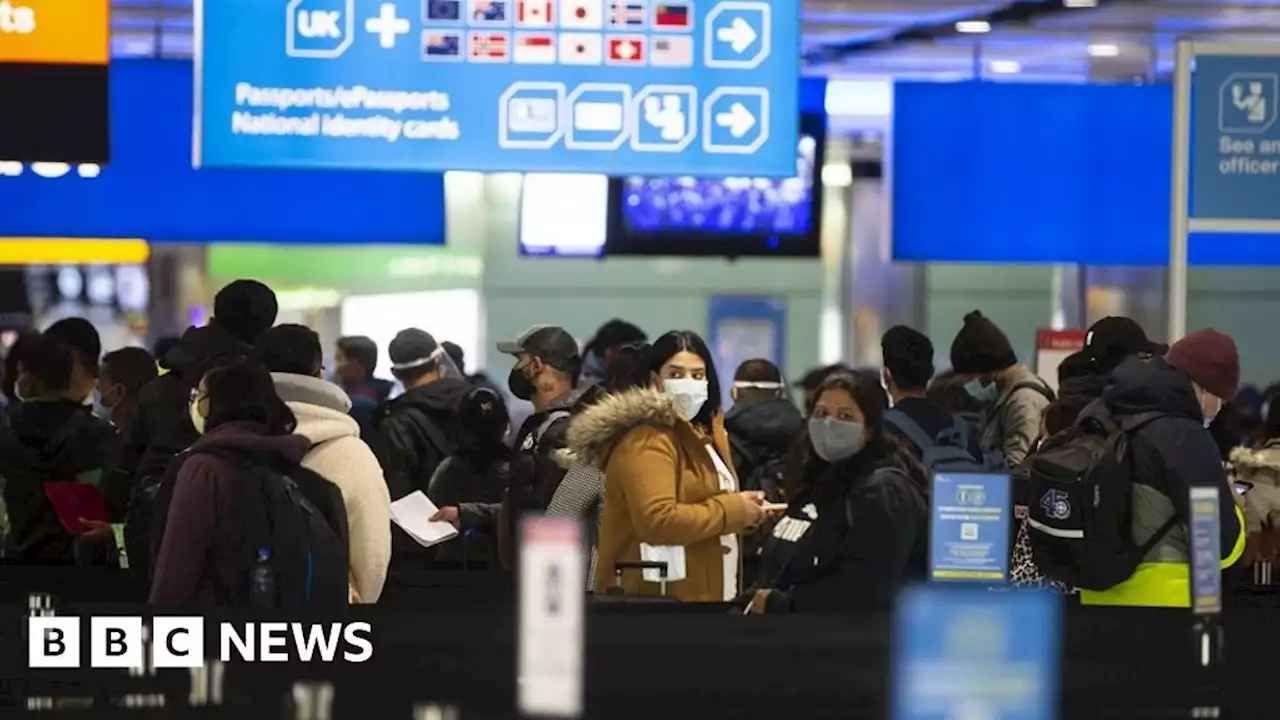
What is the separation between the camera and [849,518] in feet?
17.7

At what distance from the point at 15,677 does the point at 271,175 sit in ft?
25.9

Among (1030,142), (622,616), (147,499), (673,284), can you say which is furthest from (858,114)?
(622,616)

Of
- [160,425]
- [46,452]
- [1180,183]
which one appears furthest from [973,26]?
[160,425]

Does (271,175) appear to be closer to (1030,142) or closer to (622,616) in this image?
(1030,142)

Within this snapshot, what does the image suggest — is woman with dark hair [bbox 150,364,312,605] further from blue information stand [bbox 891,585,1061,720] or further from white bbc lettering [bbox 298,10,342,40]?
white bbc lettering [bbox 298,10,342,40]

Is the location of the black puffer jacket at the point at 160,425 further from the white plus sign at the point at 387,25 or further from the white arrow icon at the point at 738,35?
the white arrow icon at the point at 738,35

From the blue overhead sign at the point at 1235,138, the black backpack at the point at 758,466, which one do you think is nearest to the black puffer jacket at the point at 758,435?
the black backpack at the point at 758,466

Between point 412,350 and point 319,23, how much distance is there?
1.33m

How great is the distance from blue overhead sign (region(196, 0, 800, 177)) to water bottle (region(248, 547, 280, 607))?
3608 millimetres

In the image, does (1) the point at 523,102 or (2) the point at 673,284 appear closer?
(1) the point at 523,102

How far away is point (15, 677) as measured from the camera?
447 cm

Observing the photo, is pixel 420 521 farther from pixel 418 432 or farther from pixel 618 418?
pixel 418 432

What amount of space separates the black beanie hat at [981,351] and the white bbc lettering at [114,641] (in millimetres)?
4548

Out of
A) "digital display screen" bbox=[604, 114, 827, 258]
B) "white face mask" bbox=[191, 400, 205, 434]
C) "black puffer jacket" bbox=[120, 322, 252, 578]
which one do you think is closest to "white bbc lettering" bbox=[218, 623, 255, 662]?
"white face mask" bbox=[191, 400, 205, 434]
